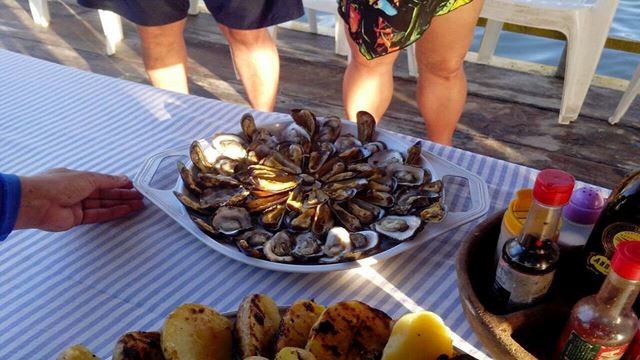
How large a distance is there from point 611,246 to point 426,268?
0.28 metres

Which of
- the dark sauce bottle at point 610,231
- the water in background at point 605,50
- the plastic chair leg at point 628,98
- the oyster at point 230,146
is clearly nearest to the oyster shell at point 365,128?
the oyster at point 230,146

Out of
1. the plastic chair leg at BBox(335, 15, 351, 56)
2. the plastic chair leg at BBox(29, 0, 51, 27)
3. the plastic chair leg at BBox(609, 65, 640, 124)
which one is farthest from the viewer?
the plastic chair leg at BBox(29, 0, 51, 27)

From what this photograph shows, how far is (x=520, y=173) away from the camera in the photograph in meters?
0.94

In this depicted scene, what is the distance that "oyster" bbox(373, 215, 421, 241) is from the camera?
716mm

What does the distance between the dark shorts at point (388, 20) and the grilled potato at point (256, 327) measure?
90cm

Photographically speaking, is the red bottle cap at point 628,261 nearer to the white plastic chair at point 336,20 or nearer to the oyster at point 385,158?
the oyster at point 385,158

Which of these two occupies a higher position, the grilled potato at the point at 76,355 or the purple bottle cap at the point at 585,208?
the purple bottle cap at the point at 585,208

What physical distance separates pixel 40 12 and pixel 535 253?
3.56 m

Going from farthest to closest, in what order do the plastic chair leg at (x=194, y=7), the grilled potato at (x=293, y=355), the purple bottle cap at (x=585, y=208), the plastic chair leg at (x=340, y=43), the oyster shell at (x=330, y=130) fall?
the plastic chair leg at (x=194, y=7)
the plastic chair leg at (x=340, y=43)
the oyster shell at (x=330, y=130)
the purple bottle cap at (x=585, y=208)
the grilled potato at (x=293, y=355)

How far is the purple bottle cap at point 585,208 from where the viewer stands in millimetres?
609

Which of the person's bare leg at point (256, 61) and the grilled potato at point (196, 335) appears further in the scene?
the person's bare leg at point (256, 61)

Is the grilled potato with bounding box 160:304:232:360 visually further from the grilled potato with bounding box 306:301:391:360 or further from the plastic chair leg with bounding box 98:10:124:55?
the plastic chair leg with bounding box 98:10:124:55

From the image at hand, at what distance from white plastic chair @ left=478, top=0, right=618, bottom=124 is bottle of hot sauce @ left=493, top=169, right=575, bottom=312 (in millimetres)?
1747

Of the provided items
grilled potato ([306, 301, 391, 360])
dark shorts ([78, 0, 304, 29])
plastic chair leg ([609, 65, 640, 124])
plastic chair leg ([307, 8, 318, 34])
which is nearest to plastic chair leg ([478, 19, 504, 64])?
plastic chair leg ([609, 65, 640, 124])
